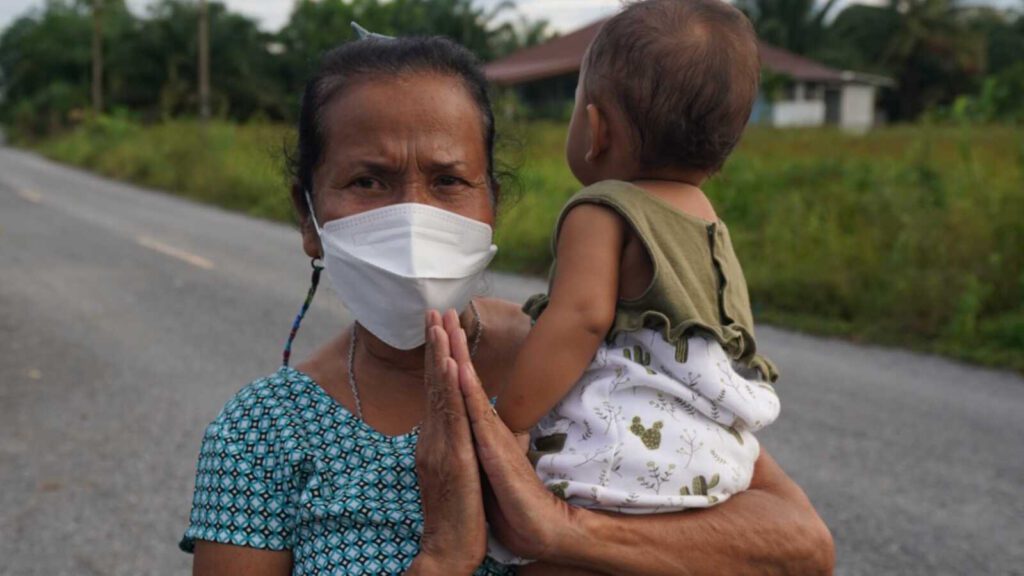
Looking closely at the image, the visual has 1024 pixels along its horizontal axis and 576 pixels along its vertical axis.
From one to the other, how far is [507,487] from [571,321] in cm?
22

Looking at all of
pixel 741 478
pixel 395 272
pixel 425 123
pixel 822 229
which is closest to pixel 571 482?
pixel 741 478

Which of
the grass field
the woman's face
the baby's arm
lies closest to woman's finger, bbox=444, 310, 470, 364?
the baby's arm

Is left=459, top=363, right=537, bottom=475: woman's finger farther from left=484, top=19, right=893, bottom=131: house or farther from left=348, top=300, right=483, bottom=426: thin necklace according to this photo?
left=484, top=19, right=893, bottom=131: house

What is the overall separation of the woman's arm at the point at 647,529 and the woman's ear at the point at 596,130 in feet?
1.35

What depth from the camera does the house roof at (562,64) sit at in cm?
3519

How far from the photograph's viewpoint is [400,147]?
1464mm

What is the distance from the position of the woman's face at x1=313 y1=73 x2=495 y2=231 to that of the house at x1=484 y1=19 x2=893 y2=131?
1291 inches

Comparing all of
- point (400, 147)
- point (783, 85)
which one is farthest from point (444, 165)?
point (783, 85)

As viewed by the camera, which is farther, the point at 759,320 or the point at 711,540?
the point at 759,320

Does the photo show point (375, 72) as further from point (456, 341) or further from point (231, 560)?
point (231, 560)

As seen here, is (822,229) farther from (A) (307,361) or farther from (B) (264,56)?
(B) (264,56)

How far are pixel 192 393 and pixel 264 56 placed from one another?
3991 centimetres

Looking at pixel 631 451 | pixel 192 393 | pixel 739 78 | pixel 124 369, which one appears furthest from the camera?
pixel 124 369

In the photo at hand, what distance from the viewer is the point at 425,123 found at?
1.48 metres
